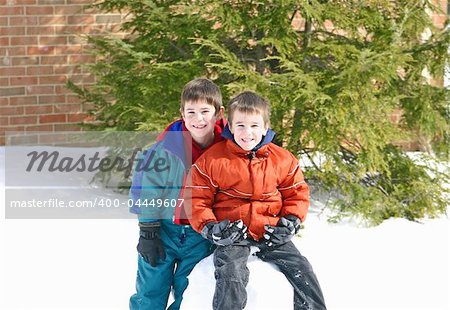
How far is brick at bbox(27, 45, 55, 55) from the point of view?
7996 millimetres

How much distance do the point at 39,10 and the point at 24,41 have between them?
37 cm

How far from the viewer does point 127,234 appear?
5.46 m

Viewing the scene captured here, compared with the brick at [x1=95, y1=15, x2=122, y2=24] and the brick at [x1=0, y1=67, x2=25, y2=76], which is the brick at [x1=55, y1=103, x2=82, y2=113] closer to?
the brick at [x1=0, y1=67, x2=25, y2=76]

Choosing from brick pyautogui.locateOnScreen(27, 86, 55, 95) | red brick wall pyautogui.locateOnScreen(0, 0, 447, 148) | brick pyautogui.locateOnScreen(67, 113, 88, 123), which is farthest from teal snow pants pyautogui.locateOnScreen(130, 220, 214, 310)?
brick pyautogui.locateOnScreen(27, 86, 55, 95)

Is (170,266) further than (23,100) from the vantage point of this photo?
No

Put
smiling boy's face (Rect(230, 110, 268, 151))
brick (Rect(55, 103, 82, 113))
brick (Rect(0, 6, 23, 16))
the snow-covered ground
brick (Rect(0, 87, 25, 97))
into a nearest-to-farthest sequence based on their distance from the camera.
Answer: smiling boy's face (Rect(230, 110, 268, 151)) < the snow-covered ground < brick (Rect(0, 6, 23, 16)) < brick (Rect(0, 87, 25, 97)) < brick (Rect(55, 103, 82, 113))

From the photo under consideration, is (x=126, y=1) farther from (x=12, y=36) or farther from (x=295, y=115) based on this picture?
(x=12, y=36)

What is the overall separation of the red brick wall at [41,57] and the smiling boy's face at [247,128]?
501 cm

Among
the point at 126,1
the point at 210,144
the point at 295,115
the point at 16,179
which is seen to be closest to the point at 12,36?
the point at 16,179

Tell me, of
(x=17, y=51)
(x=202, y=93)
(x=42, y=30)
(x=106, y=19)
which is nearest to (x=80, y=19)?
(x=106, y=19)

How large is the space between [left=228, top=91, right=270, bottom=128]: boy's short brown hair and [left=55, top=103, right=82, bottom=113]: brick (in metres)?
5.13

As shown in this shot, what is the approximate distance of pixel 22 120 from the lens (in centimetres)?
809

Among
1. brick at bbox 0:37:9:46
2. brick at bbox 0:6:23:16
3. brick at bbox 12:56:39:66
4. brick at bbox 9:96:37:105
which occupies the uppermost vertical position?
brick at bbox 0:6:23:16

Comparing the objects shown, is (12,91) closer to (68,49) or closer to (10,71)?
(10,71)
